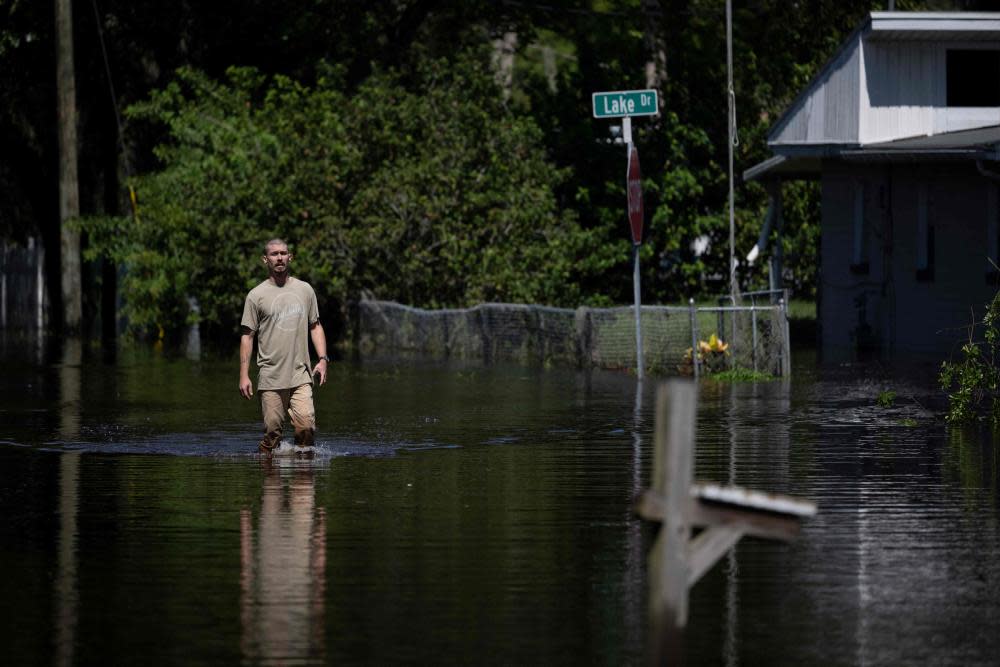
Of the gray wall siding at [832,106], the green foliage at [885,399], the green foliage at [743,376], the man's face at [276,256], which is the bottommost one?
the green foliage at [885,399]

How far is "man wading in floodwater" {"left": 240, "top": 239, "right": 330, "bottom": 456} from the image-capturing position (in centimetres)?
1625

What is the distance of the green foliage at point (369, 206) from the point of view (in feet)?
119

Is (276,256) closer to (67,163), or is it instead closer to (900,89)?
(900,89)

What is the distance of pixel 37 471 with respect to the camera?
51.6 ft

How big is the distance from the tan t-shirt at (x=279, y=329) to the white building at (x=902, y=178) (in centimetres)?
1477

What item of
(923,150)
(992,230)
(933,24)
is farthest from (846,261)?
(923,150)

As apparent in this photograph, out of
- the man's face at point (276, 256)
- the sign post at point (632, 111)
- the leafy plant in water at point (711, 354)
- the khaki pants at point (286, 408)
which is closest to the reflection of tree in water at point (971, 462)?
the khaki pants at point (286, 408)

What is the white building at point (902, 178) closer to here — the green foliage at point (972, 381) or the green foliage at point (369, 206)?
the green foliage at point (369, 206)

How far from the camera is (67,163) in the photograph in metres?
43.2

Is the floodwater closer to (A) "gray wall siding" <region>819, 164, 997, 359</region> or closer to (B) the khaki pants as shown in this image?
Answer: (B) the khaki pants

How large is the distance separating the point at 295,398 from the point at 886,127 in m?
17.5

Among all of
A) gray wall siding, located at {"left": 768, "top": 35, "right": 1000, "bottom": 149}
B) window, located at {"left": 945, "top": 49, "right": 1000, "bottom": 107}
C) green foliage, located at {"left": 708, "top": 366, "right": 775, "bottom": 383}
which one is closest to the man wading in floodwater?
green foliage, located at {"left": 708, "top": 366, "right": 775, "bottom": 383}

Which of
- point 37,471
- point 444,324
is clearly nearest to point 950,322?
point 444,324

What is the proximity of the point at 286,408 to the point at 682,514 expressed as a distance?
1029 centimetres
